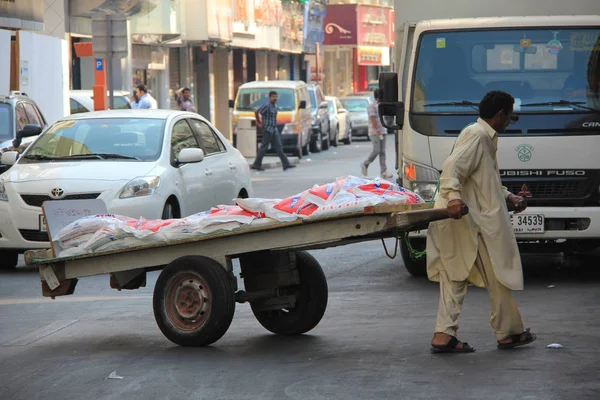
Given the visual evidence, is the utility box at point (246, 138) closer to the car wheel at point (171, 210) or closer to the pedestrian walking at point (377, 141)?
the pedestrian walking at point (377, 141)

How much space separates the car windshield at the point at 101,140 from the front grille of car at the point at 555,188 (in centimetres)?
390

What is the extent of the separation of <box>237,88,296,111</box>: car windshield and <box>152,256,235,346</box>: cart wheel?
28.2 meters

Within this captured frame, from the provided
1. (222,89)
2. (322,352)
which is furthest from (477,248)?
(222,89)

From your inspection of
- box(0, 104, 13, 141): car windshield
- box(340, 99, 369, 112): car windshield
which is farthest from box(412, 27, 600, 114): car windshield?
box(340, 99, 369, 112): car windshield

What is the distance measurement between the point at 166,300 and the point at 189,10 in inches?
1441

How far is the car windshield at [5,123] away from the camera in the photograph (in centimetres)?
1803

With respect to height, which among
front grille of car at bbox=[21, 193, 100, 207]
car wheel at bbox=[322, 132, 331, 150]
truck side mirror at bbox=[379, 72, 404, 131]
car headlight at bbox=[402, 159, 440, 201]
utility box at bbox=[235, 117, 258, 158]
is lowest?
car wheel at bbox=[322, 132, 331, 150]

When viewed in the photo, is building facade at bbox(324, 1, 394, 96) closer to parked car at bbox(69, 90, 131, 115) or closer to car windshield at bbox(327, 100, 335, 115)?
car windshield at bbox(327, 100, 335, 115)

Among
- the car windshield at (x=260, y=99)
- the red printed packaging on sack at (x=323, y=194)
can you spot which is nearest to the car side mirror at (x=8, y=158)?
the red printed packaging on sack at (x=323, y=194)

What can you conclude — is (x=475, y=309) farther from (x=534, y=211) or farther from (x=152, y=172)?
Result: (x=152, y=172)

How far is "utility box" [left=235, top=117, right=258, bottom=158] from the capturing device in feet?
117

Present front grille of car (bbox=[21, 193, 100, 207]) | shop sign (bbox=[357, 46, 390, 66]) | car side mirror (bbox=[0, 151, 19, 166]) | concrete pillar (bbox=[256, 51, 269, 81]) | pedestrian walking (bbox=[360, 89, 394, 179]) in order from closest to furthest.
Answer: front grille of car (bbox=[21, 193, 100, 207]) < car side mirror (bbox=[0, 151, 19, 166]) < pedestrian walking (bbox=[360, 89, 394, 179]) < concrete pillar (bbox=[256, 51, 269, 81]) < shop sign (bbox=[357, 46, 390, 66])

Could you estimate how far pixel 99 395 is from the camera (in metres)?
7.19

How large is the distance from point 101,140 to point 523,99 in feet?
14.6
